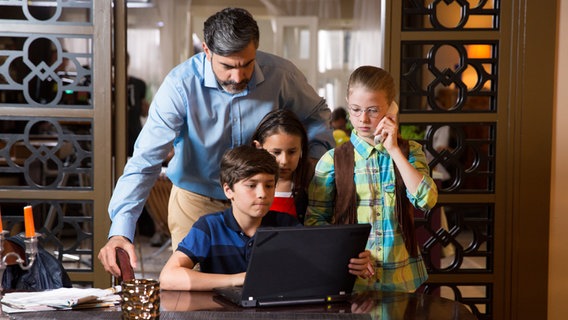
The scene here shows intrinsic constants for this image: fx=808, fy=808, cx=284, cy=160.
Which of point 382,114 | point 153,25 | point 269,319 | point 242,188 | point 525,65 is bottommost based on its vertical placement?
point 269,319

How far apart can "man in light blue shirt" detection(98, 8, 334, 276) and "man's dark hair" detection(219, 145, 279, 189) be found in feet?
1.03

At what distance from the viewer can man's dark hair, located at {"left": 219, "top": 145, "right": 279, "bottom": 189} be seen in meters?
2.22

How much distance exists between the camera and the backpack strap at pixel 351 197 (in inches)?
92.0

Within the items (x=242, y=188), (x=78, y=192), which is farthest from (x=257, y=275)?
(x=78, y=192)

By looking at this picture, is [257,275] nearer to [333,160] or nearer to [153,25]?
[333,160]

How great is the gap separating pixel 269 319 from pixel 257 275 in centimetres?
13

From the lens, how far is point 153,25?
392 inches

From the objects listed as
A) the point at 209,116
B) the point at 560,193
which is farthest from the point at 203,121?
the point at 560,193

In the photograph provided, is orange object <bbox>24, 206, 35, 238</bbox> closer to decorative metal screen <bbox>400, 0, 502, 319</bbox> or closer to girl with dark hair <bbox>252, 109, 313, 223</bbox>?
girl with dark hair <bbox>252, 109, 313, 223</bbox>

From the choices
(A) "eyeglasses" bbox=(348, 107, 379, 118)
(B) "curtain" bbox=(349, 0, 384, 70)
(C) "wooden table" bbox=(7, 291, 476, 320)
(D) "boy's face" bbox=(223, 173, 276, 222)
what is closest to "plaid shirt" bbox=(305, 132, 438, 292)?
(A) "eyeglasses" bbox=(348, 107, 379, 118)

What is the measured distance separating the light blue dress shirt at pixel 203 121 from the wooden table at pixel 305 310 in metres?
0.68

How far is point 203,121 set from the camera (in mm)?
2775

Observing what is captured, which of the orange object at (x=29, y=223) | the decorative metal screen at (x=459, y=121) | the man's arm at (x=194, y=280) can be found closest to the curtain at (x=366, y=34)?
the decorative metal screen at (x=459, y=121)

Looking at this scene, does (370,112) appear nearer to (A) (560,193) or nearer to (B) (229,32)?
(B) (229,32)
